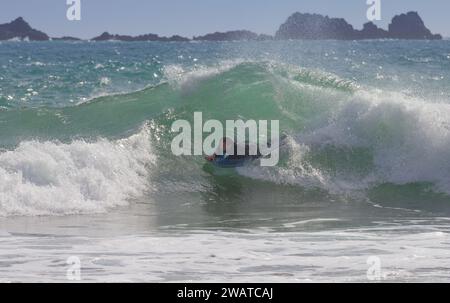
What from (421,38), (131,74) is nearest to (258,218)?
(131,74)

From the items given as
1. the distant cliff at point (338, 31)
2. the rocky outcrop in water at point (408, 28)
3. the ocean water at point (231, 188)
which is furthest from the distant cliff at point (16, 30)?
the ocean water at point (231, 188)

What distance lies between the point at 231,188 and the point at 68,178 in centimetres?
287

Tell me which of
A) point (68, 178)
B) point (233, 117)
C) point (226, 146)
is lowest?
point (68, 178)

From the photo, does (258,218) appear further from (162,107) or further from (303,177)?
(162,107)

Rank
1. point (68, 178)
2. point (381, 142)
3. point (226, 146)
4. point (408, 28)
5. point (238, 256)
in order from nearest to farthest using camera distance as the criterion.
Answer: point (238, 256), point (68, 178), point (226, 146), point (381, 142), point (408, 28)

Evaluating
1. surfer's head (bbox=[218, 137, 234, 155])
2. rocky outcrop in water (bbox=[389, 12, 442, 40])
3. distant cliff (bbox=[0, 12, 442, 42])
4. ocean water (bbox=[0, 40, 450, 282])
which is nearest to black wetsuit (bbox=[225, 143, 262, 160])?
surfer's head (bbox=[218, 137, 234, 155])

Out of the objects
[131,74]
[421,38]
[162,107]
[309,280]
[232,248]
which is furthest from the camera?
[421,38]

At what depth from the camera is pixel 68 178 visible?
13234mm

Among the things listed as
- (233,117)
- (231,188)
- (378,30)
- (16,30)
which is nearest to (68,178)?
(231,188)

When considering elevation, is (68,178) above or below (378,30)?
below

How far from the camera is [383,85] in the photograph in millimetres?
27281

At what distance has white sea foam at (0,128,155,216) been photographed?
40.0 ft

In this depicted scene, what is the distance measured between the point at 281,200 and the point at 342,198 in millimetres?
1030

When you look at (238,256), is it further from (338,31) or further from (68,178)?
(338,31)
